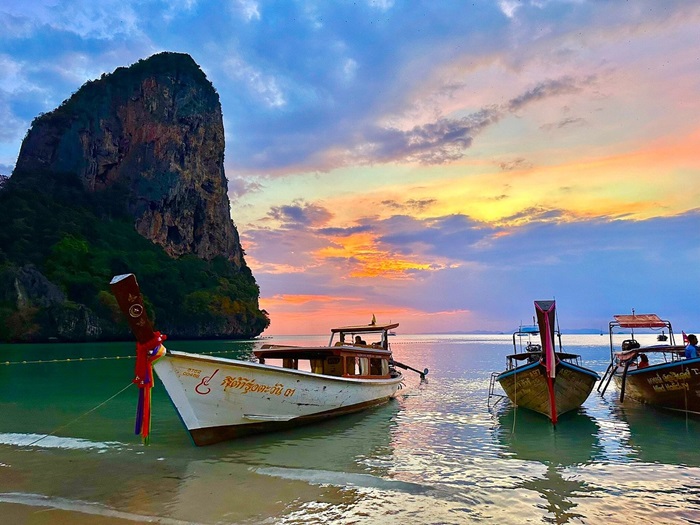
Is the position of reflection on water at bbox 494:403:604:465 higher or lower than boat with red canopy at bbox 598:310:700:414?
lower

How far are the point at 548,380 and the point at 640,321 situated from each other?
900cm

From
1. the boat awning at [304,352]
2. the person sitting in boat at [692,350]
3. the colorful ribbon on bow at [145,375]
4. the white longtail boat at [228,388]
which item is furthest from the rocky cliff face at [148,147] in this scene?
the person sitting in boat at [692,350]

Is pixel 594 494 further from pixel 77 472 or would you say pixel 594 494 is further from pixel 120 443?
pixel 120 443

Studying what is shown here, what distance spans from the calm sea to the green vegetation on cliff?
60.0 metres

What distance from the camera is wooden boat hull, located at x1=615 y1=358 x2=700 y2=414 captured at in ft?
48.1

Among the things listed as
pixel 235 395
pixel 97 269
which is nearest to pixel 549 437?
pixel 235 395

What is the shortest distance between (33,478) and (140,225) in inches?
4053

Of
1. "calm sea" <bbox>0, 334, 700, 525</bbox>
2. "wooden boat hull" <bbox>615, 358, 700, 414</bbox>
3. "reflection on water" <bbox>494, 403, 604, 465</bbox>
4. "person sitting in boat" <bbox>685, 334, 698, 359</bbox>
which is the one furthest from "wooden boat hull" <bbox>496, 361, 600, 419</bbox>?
"person sitting in boat" <bbox>685, 334, 698, 359</bbox>

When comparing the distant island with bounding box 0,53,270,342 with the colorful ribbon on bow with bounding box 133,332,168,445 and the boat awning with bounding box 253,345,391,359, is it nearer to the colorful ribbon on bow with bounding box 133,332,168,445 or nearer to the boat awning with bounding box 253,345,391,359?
the boat awning with bounding box 253,345,391,359

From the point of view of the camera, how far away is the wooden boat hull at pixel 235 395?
10789 mm

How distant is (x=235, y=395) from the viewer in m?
11.5

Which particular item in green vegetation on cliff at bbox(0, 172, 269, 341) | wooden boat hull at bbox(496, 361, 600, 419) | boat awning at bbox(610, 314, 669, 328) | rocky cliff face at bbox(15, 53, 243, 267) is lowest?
wooden boat hull at bbox(496, 361, 600, 419)

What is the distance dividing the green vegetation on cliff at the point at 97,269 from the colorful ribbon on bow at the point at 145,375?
66.2m

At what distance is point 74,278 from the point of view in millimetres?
75125
